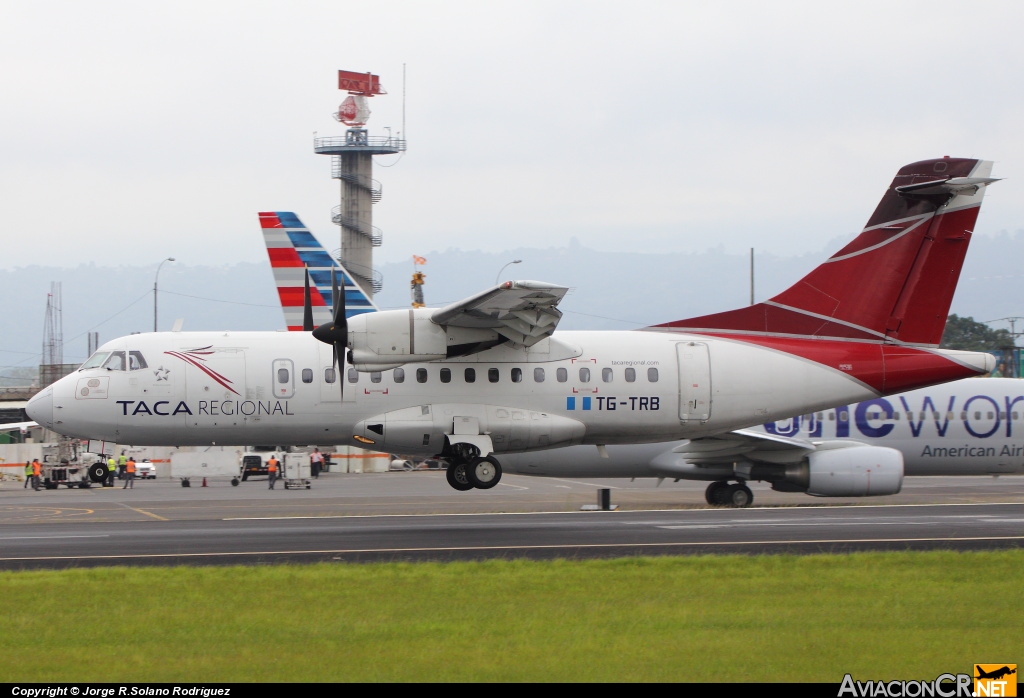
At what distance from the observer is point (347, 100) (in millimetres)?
91875

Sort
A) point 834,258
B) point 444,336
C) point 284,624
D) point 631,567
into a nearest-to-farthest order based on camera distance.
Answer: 1. point 284,624
2. point 631,567
3. point 444,336
4. point 834,258

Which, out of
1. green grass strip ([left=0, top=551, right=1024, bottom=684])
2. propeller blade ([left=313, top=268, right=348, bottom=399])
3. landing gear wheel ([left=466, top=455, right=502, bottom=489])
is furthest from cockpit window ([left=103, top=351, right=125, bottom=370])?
landing gear wheel ([left=466, top=455, right=502, bottom=489])

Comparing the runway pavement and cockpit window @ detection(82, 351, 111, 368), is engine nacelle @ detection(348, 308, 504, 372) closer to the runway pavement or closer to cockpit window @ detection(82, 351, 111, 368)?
the runway pavement

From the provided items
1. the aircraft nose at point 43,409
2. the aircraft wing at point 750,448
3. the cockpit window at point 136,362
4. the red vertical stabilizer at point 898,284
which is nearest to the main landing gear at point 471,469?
the red vertical stabilizer at point 898,284

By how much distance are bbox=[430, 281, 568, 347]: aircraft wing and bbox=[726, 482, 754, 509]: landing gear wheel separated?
11.2 metres

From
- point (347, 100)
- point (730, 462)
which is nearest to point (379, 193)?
point (347, 100)

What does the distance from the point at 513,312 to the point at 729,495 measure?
502 inches

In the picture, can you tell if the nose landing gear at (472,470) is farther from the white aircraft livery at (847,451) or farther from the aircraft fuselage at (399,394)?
the white aircraft livery at (847,451)

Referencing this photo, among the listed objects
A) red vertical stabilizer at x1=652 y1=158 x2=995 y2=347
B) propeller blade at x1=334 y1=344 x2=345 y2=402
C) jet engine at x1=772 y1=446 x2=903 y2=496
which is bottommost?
jet engine at x1=772 y1=446 x2=903 y2=496

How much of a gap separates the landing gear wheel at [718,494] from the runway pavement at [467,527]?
0.32 meters

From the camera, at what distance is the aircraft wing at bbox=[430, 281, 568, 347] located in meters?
19.5

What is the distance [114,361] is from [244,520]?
5348 mm

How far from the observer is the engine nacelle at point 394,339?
20734 mm

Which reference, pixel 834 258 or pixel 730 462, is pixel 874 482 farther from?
pixel 834 258
